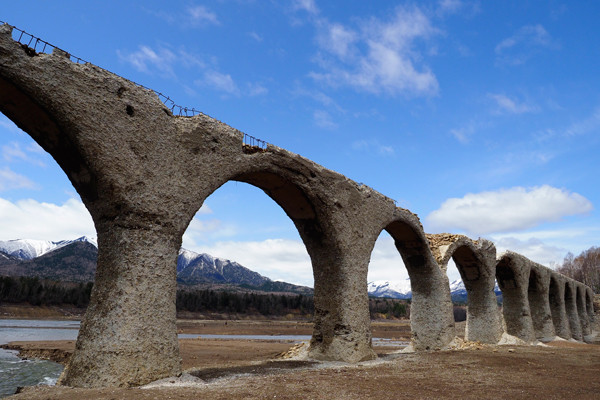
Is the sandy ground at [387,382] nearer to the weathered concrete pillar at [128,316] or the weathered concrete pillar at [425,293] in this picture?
the weathered concrete pillar at [128,316]

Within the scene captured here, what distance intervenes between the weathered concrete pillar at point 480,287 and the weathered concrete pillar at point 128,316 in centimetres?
1139

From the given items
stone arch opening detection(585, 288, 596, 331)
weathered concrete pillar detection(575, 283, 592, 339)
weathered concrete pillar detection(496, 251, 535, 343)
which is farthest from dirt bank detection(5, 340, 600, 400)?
stone arch opening detection(585, 288, 596, 331)

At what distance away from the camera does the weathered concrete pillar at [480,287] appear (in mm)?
15195

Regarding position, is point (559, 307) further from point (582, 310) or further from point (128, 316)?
point (128, 316)

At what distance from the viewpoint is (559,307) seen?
24.0 metres

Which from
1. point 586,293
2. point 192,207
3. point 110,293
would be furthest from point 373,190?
point 586,293

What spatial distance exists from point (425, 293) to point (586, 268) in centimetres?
5504

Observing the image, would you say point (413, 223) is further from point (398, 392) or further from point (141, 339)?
point (141, 339)

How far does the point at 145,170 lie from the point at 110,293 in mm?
1771

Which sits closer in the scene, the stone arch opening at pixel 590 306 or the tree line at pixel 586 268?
the stone arch opening at pixel 590 306

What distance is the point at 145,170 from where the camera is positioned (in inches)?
243

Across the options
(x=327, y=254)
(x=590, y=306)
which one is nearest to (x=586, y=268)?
(x=590, y=306)

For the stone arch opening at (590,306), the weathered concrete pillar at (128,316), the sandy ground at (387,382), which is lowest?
the sandy ground at (387,382)

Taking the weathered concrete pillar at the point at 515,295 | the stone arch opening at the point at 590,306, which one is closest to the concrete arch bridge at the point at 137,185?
the weathered concrete pillar at the point at 515,295
